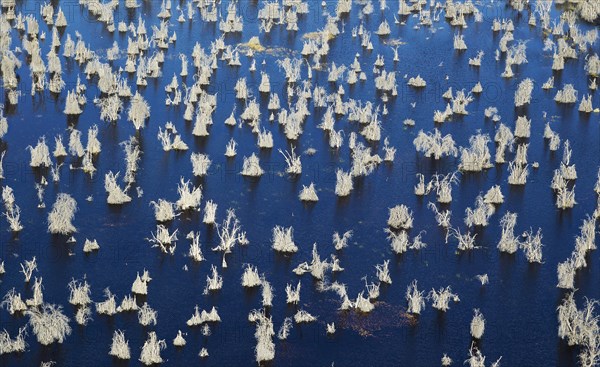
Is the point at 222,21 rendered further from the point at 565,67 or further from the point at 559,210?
the point at 559,210

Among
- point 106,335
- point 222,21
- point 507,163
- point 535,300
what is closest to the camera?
point 106,335

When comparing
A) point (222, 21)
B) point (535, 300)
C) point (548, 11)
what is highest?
point (548, 11)

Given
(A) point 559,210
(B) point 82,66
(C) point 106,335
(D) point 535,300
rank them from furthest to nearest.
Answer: (B) point 82,66 → (A) point 559,210 → (D) point 535,300 → (C) point 106,335

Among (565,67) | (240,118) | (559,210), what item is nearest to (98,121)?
(240,118)

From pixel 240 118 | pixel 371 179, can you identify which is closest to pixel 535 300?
pixel 371 179

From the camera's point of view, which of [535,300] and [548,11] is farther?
[548,11]

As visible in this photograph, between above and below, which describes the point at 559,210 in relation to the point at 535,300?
above

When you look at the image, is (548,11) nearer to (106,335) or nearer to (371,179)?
(371,179)
